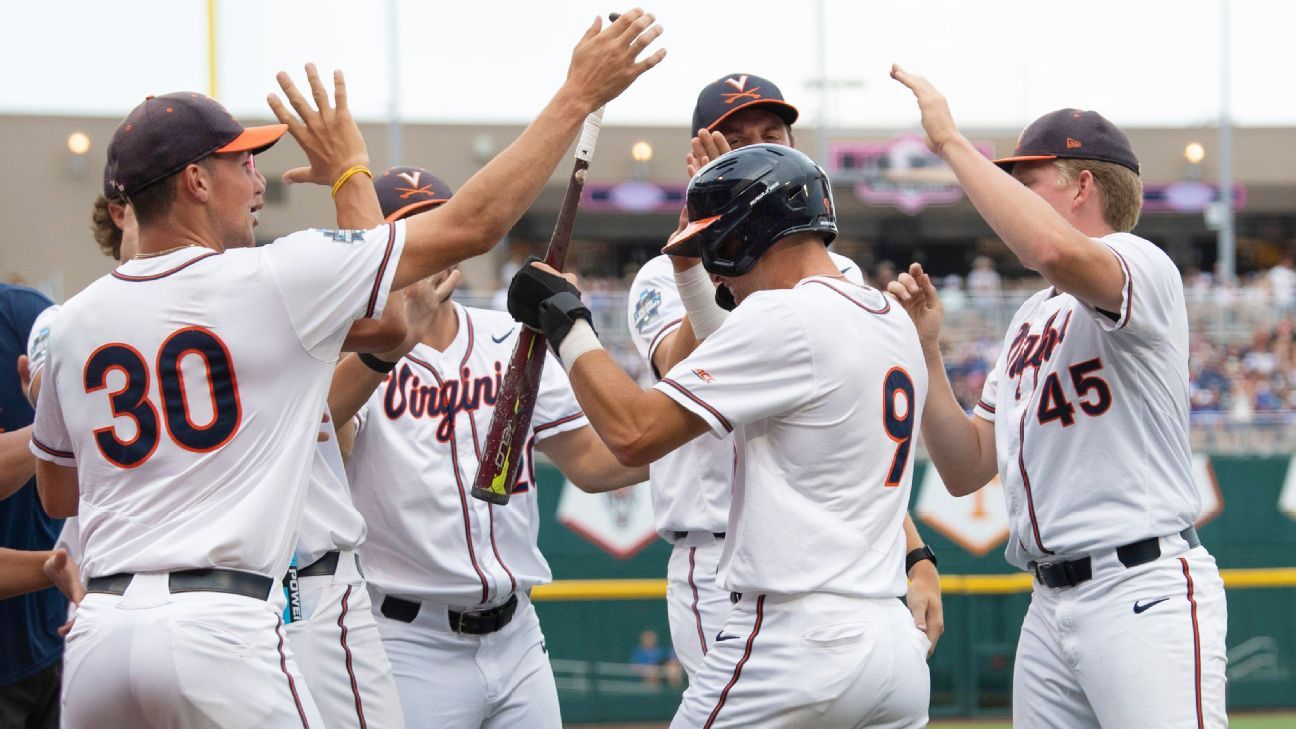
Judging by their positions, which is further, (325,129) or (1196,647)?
(1196,647)

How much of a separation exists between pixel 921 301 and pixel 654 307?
99cm

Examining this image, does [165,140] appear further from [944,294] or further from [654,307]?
[944,294]

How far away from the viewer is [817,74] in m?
25.0

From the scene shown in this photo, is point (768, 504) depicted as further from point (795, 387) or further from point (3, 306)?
point (3, 306)

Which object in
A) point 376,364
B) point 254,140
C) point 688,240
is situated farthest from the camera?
point 376,364

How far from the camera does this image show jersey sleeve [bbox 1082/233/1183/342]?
3731mm

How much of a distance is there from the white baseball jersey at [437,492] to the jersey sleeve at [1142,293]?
1.77 metres

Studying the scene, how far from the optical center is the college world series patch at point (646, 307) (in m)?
4.83

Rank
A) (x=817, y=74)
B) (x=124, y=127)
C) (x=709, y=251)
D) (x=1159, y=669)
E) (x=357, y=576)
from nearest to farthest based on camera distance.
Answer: (x=124, y=127)
(x=709, y=251)
(x=1159, y=669)
(x=357, y=576)
(x=817, y=74)

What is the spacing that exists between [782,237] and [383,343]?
1067 mm

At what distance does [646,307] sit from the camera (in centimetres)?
486

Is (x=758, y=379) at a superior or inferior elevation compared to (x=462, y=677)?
superior

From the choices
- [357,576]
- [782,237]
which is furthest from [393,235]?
[357,576]

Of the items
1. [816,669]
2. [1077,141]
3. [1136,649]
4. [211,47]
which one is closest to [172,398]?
[816,669]
